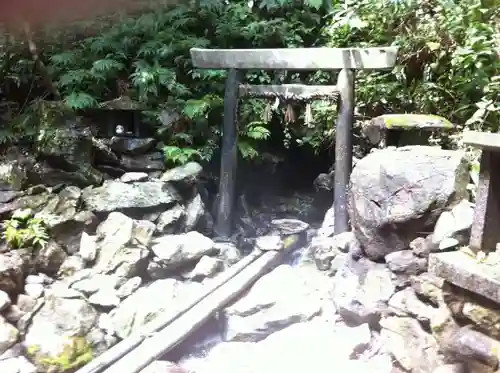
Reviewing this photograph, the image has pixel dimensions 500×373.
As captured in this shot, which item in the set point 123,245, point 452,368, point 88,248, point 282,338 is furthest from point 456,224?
point 88,248

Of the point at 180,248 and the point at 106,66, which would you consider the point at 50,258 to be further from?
the point at 106,66

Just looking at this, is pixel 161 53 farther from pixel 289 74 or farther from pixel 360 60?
pixel 360 60

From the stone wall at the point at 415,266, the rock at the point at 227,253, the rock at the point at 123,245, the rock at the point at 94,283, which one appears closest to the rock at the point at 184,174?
the rock at the point at 123,245

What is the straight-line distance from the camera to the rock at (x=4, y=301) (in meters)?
3.79

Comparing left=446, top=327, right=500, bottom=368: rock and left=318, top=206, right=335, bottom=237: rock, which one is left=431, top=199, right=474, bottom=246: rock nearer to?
left=446, top=327, right=500, bottom=368: rock

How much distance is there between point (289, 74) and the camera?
6.50m

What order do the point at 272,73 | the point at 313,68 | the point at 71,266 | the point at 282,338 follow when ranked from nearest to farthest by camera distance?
the point at 282,338
the point at 71,266
the point at 313,68
the point at 272,73

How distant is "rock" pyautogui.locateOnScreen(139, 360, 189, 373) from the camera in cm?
345

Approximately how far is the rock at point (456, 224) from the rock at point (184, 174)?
9.89ft

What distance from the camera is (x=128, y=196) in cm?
531

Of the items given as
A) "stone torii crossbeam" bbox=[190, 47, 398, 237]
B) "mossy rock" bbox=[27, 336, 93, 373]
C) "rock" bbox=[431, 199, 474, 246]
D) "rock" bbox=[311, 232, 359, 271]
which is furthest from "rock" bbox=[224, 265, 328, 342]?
"rock" bbox=[431, 199, 474, 246]

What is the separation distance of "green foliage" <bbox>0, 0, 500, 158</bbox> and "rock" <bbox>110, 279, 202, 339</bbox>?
179 cm

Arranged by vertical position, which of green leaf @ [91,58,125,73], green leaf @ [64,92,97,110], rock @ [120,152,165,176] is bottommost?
rock @ [120,152,165,176]

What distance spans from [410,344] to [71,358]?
252 centimetres
